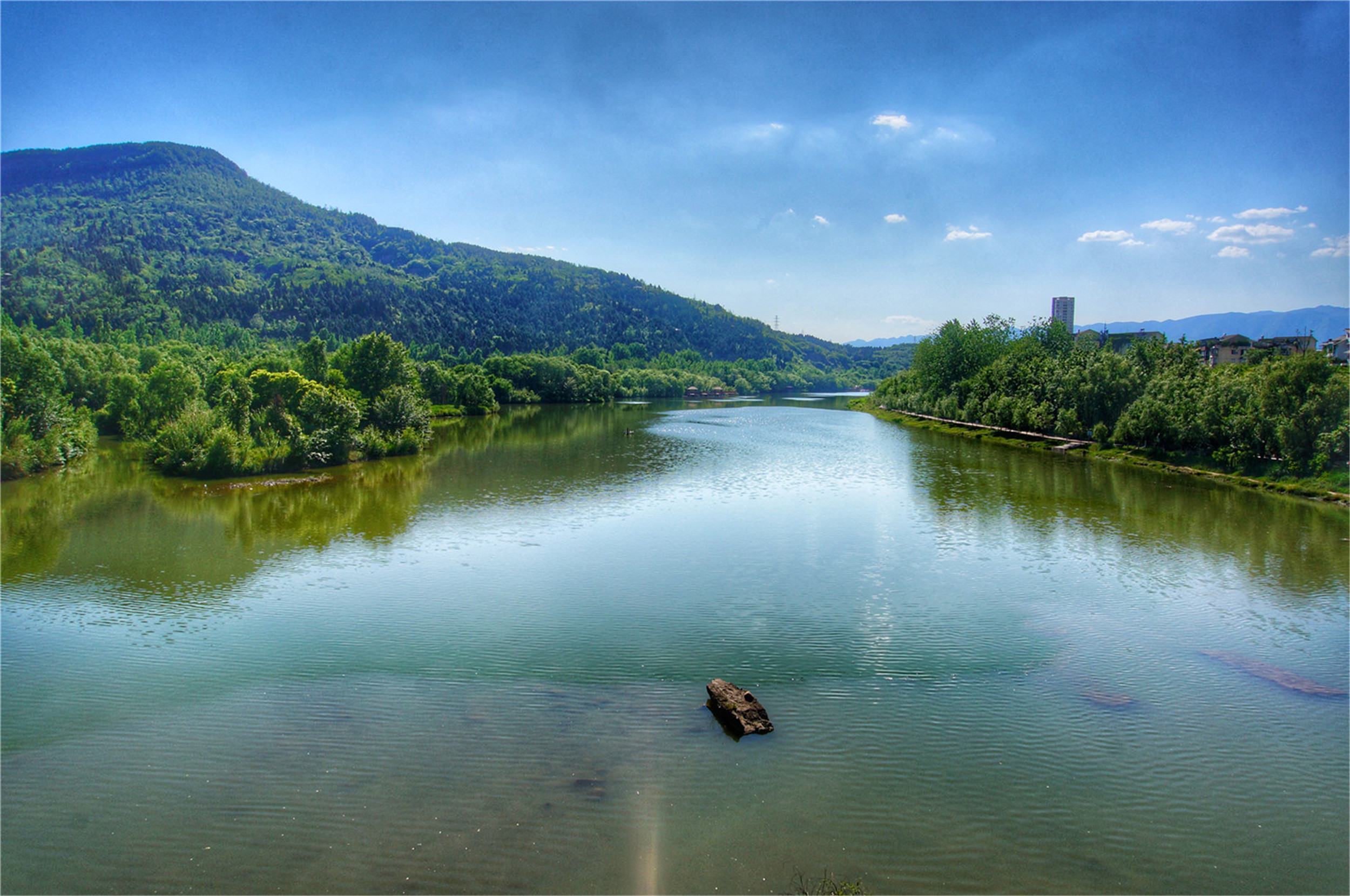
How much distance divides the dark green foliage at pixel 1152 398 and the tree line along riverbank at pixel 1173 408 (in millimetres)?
70

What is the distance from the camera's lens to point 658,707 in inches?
457

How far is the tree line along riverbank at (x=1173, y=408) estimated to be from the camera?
1270 inches

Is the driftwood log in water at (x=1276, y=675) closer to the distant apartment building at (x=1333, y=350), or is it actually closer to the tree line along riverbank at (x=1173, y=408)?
the tree line along riverbank at (x=1173, y=408)

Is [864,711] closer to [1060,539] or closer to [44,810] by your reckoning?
[44,810]

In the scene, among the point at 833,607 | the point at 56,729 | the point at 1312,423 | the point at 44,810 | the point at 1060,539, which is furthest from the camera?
the point at 1312,423

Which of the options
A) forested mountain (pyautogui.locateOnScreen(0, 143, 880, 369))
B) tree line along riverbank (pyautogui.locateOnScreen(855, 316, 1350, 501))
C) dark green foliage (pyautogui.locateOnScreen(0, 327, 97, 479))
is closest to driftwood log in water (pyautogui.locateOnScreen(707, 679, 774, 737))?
tree line along riverbank (pyautogui.locateOnScreen(855, 316, 1350, 501))

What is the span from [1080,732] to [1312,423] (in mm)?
31715

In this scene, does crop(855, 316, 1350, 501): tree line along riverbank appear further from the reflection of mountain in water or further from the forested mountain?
the forested mountain

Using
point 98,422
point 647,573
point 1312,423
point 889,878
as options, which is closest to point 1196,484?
point 1312,423

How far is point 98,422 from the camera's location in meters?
49.6

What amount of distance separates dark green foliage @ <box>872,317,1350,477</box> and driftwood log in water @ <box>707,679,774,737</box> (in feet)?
111

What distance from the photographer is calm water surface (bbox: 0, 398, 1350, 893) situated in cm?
825

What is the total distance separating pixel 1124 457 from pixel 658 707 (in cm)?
4371

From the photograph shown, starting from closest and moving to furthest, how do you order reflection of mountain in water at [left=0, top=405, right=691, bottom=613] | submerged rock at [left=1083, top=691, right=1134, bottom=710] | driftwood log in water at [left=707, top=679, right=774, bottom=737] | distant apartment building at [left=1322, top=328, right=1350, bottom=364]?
driftwood log in water at [left=707, top=679, right=774, bottom=737], submerged rock at [left=1083, top=691, right=1134, bottom=710], reflection of mountain in water at [left=0, top=405, right=691, bottom=613], distant apartment building at [left=1322, top=328, right=1350, bottom=364]
